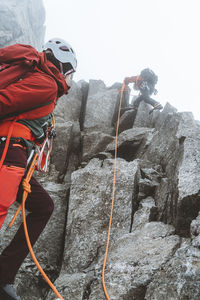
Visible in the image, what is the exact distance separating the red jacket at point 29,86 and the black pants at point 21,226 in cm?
59

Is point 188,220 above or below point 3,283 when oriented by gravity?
above

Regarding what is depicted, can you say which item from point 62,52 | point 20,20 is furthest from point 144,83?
point 20,20

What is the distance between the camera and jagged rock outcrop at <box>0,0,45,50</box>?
2212 inches

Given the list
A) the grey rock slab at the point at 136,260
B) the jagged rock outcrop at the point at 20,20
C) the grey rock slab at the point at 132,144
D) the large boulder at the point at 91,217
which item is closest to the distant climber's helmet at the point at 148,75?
the grey rock slab at the point at 132,144

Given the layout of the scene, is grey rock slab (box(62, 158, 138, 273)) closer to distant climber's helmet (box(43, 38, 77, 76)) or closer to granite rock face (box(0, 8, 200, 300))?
granite rock face (box(0, 8, 200, 300))

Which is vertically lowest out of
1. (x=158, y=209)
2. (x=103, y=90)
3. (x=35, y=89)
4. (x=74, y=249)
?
(x=74, y=249)

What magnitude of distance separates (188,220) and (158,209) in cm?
125

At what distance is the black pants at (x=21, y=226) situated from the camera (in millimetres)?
3148

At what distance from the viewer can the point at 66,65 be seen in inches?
166

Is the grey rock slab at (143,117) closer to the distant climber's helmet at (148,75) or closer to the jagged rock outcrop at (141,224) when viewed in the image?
the distant climber's helmet at (148,75)

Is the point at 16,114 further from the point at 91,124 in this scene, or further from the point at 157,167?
the point at 91,124

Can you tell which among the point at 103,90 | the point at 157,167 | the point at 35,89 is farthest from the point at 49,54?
the point at 103,90

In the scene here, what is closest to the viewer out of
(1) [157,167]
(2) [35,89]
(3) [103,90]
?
(2) [35,89]

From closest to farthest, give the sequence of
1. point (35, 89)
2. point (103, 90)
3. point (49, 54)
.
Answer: point (35, 89) < point (49, 54) < point (103, 90)
